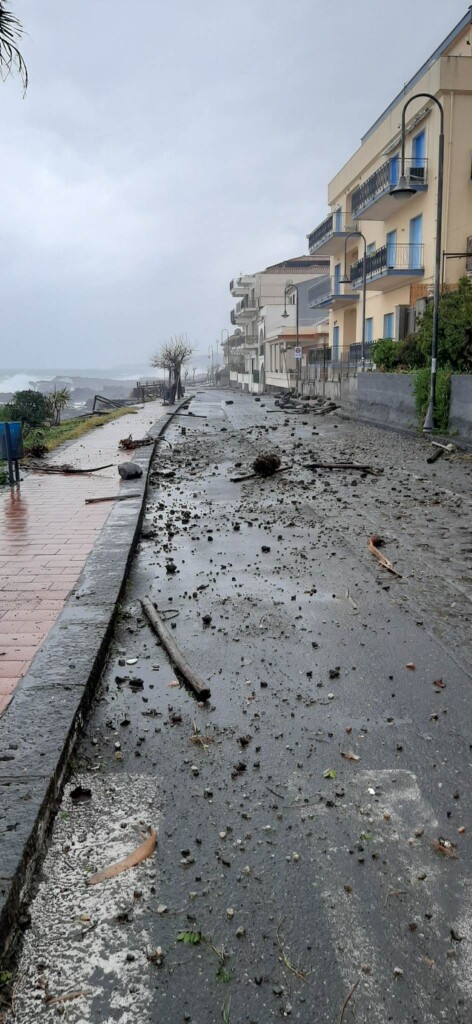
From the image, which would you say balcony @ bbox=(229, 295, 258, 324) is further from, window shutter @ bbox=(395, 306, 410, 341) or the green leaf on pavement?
the green leaf on pavement

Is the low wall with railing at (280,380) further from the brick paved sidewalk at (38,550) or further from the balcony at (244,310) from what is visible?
the brick paved sidewalk at (38,550)

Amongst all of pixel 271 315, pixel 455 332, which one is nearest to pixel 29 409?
pixel 455 332

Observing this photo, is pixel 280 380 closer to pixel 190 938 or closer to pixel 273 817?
pixel 273 817

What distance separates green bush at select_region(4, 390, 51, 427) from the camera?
2800 centimetres

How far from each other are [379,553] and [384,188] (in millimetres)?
29898

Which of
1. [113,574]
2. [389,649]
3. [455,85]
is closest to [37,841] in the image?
[389,649]

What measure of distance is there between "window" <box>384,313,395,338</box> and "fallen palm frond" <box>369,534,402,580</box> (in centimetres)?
3002

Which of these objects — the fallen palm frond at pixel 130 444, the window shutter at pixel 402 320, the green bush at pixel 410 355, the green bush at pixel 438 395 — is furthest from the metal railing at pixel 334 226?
the fallen palm frond at pixel 130 444

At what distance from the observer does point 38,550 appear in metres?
6.65

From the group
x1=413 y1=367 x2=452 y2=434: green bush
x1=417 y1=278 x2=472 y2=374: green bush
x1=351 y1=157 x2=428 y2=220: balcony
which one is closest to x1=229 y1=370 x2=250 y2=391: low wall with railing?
x1=351 y1=157 x2=428 y2=220: balcony

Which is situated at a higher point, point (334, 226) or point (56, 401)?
point (334, 226)

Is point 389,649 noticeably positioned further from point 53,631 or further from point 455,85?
point 455,85

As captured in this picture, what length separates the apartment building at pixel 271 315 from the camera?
7812 centimetres

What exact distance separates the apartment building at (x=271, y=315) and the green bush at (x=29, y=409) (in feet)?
141
